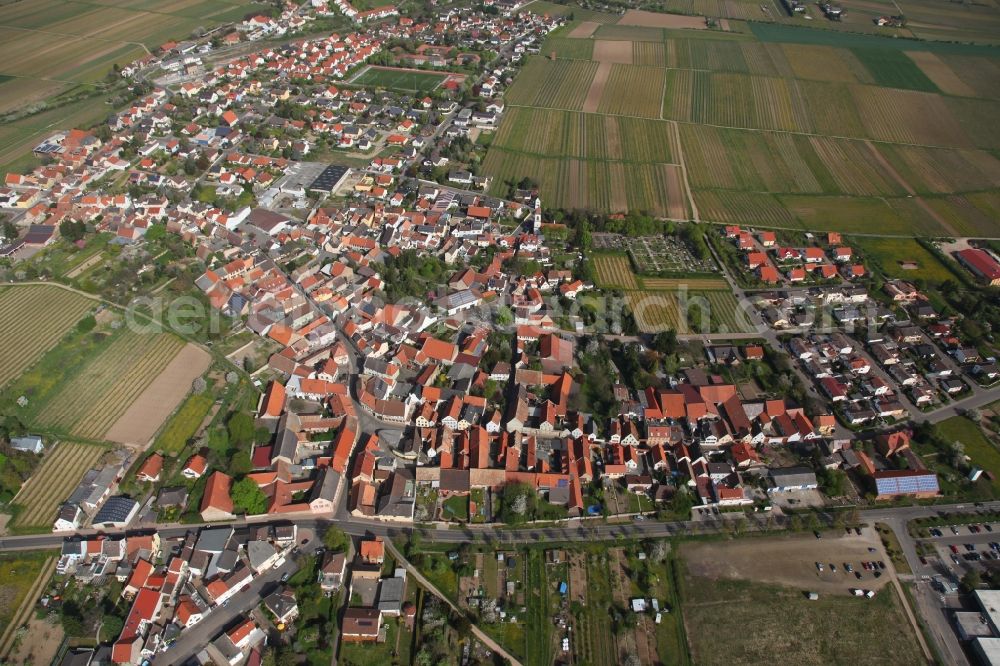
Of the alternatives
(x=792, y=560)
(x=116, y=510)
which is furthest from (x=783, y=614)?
(x=116, y=510)

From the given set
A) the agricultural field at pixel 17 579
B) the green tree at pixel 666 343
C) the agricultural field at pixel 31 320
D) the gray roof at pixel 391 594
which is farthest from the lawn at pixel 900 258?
the agricultural field at pixel 31 320

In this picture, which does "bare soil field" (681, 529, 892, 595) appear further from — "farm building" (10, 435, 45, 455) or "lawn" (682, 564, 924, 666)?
"farm building" (10, 435, 45, 455)

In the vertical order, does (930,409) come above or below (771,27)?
below

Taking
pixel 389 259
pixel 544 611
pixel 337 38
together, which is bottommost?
pixel 544 611

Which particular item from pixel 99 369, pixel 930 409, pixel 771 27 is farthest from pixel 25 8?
pixel 930 409

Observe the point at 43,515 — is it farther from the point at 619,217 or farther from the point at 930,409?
the point at 930,409

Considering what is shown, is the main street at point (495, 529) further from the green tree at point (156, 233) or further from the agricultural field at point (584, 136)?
the agricultural field at point (584, 136)

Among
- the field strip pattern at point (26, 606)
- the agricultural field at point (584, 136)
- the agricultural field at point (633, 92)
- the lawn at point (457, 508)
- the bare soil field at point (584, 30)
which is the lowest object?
the field strip pattern at point (26, 606)
